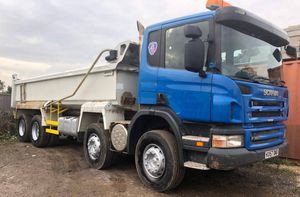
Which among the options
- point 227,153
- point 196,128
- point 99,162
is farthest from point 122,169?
point 227,153

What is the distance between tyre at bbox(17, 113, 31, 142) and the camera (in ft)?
36.1

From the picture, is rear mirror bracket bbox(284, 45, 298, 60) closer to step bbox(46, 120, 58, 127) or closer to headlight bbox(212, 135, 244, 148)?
headlight bbox(212, 135, 244, 148)

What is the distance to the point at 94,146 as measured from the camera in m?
7.18

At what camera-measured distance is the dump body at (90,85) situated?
6.83m

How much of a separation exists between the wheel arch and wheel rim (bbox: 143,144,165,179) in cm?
39

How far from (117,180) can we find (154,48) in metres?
2.46

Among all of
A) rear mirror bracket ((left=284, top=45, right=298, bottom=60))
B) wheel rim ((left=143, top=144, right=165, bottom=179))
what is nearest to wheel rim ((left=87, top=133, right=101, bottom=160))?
wheel rim ((left=143, top=144, right=165, bottom=179))

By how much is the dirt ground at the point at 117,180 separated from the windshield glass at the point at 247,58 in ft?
6.14

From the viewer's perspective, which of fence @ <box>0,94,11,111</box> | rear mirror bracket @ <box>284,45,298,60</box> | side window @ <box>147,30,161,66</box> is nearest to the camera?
side window @ <box>147,30,161,66</box>

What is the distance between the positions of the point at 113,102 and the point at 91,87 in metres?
1.05

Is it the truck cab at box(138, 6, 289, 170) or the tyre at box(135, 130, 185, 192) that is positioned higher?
the truck cab at box(138, 6, 289, 170)

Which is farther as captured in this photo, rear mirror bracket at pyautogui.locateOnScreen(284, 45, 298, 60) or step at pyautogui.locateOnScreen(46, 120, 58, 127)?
step at pyautogui.locateOnScreen(46, 120, 58, 127)

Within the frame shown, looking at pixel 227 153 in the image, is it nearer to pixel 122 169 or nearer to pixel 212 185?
pixel 212 185

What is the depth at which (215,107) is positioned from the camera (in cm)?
475
